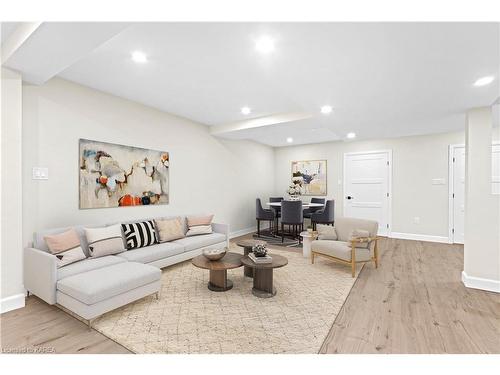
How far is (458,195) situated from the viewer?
507 cm

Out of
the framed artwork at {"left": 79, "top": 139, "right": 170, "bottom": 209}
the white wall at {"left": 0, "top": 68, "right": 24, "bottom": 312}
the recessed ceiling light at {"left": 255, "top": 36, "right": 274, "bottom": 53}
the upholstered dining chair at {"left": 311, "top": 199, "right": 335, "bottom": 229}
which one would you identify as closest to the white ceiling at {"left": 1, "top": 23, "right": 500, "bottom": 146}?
the recessed ceiling light at {"left": 255, "top": 36, "right": 274, "bottom": 53}

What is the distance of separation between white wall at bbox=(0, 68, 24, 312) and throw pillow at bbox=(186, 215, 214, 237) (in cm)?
211

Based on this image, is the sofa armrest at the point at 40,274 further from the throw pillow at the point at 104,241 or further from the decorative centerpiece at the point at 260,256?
the decorative centerpiece at the point at 260,256

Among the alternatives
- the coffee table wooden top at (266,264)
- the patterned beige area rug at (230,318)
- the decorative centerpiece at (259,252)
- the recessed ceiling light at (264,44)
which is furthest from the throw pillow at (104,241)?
the recessed ceiling light at (264,44)

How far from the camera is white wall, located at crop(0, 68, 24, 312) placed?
2330 mm

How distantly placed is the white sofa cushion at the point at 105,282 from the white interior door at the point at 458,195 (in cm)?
594

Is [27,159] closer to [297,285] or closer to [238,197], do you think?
[297,285]

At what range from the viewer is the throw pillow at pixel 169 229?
3643 mm

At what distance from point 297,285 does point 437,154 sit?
464 cm

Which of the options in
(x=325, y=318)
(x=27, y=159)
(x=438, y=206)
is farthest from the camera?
(x=438, y=206)

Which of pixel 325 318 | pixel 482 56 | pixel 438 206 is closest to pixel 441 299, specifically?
pixel 325 318

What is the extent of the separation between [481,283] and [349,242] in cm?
157

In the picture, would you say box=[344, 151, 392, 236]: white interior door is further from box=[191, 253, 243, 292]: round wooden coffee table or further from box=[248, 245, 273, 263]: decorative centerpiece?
box=[191, 253, 243, 292]: round wooden coffee table

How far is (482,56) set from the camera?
207cm
